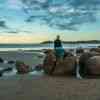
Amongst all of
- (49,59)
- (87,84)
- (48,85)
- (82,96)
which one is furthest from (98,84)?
(49,59)

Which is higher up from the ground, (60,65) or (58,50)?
(58,50)

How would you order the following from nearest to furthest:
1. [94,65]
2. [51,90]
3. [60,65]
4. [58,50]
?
[51,90] → [94,65] → [60,65] → [58,50]

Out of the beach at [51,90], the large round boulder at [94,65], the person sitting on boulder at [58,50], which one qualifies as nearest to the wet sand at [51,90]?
the beach at [51,90]

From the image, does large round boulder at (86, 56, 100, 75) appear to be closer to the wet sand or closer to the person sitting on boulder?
the person sitting on boulder

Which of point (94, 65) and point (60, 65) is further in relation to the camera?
point (60, 65)

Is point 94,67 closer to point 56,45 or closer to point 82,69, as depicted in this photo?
point 82,69

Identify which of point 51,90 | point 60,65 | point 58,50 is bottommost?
point 51,90

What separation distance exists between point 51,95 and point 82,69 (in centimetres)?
513

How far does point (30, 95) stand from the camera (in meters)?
8.15


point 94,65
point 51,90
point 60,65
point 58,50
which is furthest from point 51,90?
point 58,50

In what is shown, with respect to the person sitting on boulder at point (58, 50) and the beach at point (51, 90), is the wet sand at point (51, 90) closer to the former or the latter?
the beach at point (51, 90)

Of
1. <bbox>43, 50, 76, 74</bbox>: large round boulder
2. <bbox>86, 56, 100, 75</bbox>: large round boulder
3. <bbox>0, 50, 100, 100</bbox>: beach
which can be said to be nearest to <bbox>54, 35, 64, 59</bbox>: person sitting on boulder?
<bbox>43, 50, 76, 74</bbox>: large round boulder

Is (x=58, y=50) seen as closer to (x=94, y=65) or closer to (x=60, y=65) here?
(x=60, y=65)

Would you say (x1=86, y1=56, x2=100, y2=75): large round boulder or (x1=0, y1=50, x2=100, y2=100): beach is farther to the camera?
(x1=86, y1=56, x2=100, y2=75): large round boulder
